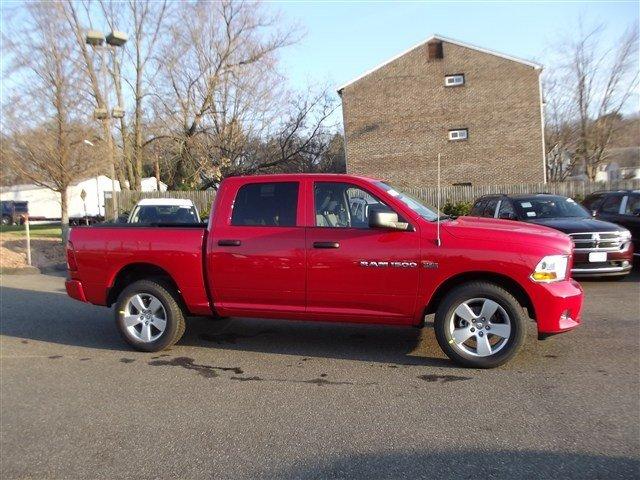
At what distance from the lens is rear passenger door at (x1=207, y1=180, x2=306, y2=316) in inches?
213

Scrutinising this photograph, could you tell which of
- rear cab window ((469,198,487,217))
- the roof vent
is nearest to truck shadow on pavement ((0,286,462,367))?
rear cab window ((469,198,487,217))

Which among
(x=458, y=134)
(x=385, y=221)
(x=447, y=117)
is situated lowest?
(x=385, y=221)

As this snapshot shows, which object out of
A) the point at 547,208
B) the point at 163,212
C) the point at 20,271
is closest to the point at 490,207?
the point at 547,208

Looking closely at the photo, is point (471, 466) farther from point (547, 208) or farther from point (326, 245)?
point (547, 208)

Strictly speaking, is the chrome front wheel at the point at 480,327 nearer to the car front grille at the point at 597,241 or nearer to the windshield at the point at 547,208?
the car front grille at the point at 597,241

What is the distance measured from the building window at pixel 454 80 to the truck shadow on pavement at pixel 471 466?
2722 centimetres

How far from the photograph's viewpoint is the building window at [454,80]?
92.7ft

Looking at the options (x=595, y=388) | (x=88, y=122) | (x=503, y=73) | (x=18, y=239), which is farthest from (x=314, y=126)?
(x=595, y=388)

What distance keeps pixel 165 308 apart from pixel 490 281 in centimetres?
341

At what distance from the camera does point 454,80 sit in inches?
1117

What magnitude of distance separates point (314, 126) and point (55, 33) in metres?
13.2

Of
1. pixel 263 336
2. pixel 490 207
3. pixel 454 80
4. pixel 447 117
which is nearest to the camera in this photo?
pixel 263 336

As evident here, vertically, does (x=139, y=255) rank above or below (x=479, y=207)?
below

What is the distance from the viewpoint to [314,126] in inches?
1136
